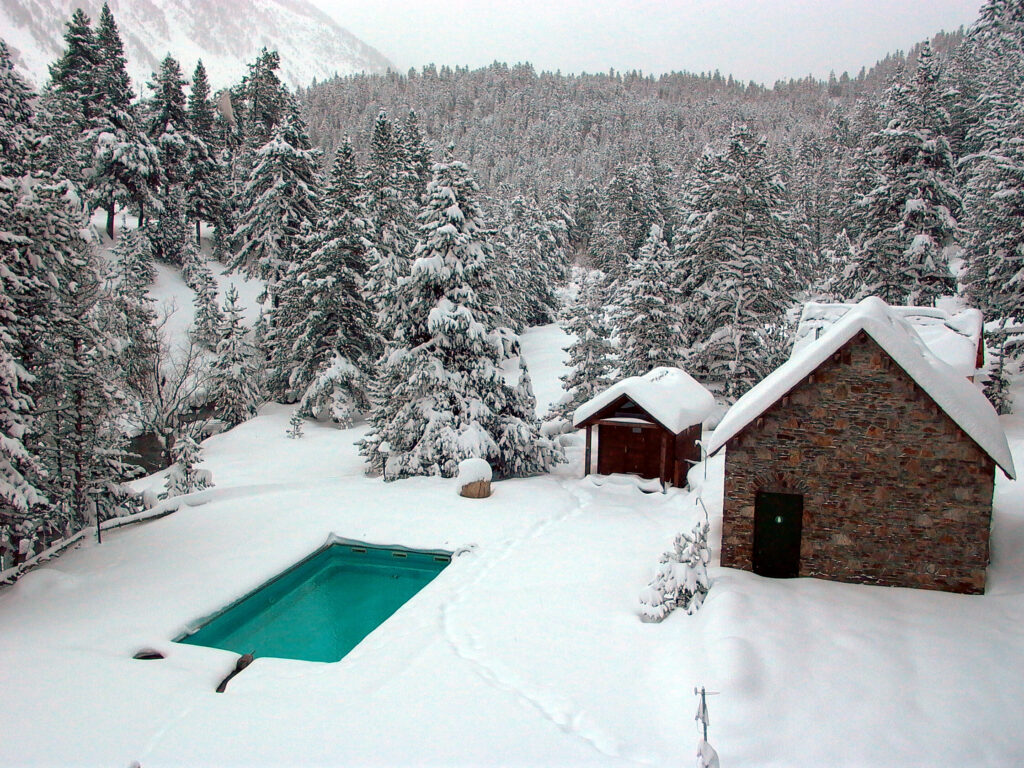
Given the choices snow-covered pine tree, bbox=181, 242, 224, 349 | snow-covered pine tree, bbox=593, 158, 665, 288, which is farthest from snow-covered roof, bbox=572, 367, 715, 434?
snow-covered pine tree, bbox=593, 158, 665, 288

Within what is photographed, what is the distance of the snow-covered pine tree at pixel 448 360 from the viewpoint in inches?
795

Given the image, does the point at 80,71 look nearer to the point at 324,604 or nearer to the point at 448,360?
the point at 448,360

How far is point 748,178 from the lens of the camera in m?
25.6

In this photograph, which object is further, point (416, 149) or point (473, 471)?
point (416, 149)

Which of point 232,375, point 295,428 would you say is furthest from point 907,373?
point 232,375

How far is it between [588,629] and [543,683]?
187cm

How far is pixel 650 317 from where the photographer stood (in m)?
25.8

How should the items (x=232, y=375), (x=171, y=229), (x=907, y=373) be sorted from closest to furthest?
(x=907, y=373) < (x=232, y=375) < (x=171, y=229)

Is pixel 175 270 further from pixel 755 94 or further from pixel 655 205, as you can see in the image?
pixel 755 94

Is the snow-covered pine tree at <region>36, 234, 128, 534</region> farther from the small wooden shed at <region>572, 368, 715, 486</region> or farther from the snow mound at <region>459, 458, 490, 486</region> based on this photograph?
the small wooden shed at <region>572, 368, 715, 486</region>

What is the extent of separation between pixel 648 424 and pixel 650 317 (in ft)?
23.5

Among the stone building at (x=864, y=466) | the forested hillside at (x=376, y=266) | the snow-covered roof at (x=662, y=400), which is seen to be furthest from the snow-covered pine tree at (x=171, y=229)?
the stone building at (x=864, y=466)

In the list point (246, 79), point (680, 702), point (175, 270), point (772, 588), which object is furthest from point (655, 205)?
point (680, 702)

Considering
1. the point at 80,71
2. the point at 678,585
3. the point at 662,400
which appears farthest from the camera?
the point at 80,71
